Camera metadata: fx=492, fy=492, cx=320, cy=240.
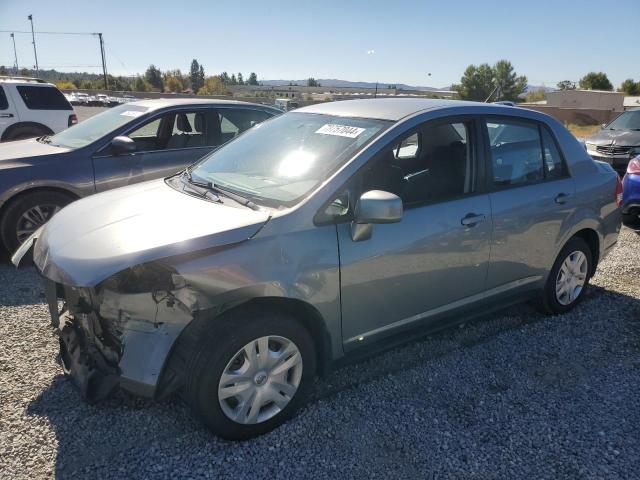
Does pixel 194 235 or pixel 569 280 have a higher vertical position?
pixel 194 235

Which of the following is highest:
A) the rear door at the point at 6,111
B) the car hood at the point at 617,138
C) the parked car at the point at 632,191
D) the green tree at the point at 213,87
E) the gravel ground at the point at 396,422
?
the green tree at the point at 213,87

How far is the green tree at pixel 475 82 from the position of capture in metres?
74.8

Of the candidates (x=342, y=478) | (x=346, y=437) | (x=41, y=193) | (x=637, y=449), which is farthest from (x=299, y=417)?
(x=41, y=193)

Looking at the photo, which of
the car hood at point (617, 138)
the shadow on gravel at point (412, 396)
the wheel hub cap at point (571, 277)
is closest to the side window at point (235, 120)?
the shadow on gravel at point (412, 396)

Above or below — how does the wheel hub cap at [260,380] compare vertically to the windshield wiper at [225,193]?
below

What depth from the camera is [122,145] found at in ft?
17.2

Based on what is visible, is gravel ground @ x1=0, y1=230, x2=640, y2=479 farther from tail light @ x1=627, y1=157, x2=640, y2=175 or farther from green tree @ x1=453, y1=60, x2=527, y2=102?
green tree @ x1=453, y1=60, x2=527, y2=102

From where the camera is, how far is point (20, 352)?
11.2 feet

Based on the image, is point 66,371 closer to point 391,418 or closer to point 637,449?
point 391,418

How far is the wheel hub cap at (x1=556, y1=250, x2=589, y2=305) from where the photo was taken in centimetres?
408

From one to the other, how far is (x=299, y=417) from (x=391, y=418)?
529 millimetres

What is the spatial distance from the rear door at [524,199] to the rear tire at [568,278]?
189mm

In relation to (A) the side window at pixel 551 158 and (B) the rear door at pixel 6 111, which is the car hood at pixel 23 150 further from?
(B) the rear door at pixel 6 111

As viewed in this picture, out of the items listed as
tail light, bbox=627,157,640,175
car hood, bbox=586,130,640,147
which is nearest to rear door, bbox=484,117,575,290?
tail light, bbox=627,157,640,175
